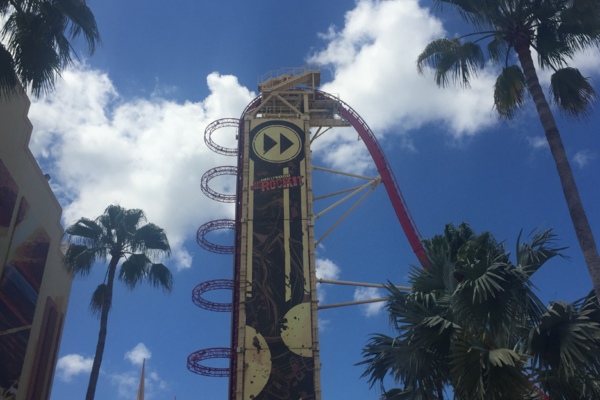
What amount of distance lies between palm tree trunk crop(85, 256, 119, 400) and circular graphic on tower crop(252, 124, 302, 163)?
51.0 ft

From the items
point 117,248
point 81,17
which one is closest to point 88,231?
point 117,248

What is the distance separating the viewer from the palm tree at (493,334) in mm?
11750

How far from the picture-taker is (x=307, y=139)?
39.9 metres

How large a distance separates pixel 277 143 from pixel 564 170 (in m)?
27.4

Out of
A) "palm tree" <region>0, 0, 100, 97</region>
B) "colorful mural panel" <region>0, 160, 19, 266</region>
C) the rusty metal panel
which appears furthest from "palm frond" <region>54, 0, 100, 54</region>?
the rusty metal panel

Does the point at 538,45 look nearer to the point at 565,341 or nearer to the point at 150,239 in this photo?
the point at 565,341

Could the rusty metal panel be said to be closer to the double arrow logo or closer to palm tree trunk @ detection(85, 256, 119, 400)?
the double arrow logo

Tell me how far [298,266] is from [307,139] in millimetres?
8812

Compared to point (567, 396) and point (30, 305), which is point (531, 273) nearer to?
point (567, 396)

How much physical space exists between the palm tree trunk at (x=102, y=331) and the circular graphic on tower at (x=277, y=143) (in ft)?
51.0

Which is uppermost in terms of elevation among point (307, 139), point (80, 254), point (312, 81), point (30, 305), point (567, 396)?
point (312, 81)

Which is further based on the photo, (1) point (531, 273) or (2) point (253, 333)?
(2) point (253, 333)

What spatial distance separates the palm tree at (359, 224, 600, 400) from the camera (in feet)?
38.5

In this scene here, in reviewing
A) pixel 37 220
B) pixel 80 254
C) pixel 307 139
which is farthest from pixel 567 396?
pixel 307 139
